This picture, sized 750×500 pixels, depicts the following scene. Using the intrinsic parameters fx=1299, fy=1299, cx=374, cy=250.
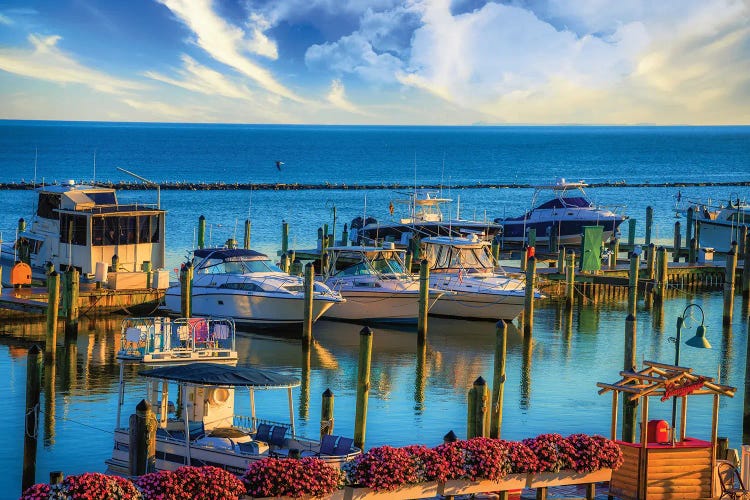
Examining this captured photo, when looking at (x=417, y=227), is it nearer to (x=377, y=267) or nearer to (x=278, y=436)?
(x=377, y=267)

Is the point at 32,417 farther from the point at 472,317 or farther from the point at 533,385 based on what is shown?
the point at 472,317

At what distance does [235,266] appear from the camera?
44156 mm

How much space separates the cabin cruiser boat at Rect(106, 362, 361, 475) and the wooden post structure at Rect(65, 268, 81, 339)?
51.1ft

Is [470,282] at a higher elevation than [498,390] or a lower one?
higher

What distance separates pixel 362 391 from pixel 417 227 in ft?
107

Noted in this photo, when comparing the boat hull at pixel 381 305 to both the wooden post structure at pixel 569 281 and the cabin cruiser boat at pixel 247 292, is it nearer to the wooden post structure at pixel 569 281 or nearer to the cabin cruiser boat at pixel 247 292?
the cabin cruiser boat at pixel 247 292

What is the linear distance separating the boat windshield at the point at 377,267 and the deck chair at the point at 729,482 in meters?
23.4

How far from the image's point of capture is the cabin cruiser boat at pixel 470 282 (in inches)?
1786

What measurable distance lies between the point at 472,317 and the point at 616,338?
16.8 feet

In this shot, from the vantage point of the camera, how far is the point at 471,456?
21172 millimetres

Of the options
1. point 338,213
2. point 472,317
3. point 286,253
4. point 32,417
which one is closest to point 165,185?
point 338,213

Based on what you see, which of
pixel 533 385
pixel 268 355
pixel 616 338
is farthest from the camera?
pixel 616 338

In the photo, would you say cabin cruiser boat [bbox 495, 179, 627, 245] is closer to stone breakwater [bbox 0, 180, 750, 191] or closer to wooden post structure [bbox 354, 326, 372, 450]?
wooden post structure [bbox 354, 326, 372, 450]

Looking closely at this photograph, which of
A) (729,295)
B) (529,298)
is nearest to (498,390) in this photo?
(529,298)
